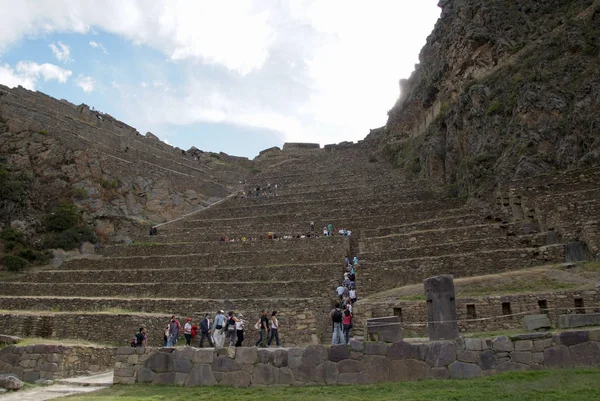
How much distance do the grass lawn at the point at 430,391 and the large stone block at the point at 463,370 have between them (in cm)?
32

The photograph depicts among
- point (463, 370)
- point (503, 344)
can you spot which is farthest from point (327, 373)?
point (503, 344)

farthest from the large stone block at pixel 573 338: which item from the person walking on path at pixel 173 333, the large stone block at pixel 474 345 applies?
the person walking on path at pixel 173 333

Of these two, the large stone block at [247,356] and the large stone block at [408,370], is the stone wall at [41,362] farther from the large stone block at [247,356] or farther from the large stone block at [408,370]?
the large stone block at [408,370]

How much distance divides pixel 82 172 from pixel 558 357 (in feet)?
113

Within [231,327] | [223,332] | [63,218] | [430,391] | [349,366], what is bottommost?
[430,391]

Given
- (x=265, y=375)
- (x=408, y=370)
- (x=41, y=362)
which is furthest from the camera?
(x=41, y=362)

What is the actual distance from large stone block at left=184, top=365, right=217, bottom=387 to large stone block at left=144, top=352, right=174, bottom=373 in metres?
0.54

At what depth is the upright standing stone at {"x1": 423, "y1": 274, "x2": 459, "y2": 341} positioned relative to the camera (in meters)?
11.9

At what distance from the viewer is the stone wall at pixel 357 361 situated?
32.0ft

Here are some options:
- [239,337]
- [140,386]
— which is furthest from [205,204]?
[140,386]

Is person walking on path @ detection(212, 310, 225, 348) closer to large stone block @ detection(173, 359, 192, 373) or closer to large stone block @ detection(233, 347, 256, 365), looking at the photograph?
large stone block @ detection(173, 359, 192, 373)

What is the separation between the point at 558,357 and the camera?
968 centimetres

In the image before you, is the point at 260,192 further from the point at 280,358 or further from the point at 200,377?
the point at 280,358

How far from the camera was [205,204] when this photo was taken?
44.2 meters
